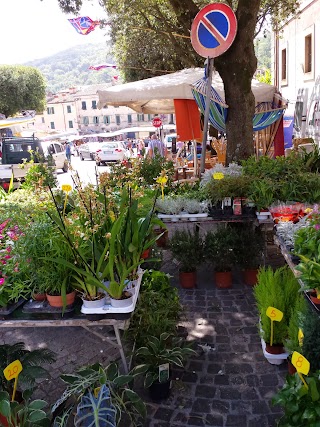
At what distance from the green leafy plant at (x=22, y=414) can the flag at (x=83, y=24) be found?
12.0m

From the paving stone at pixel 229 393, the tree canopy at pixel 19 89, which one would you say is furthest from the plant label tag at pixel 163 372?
the tree canopy at pixel 19 89

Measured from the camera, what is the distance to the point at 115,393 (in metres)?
2.38

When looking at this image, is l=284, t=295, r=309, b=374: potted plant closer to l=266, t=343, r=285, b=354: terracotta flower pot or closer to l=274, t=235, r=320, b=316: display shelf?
l=274, t=235, r=320, b=316: display shelf

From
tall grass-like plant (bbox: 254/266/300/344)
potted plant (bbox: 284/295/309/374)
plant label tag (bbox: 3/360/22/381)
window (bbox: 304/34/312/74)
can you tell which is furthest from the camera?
window (bbox: 304/34/312/74)

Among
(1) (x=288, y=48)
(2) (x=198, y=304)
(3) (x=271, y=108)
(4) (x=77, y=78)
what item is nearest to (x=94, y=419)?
(2) (x=198, y=304)

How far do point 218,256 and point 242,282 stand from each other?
0.51 m

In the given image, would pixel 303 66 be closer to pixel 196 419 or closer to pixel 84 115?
pixel 196 419

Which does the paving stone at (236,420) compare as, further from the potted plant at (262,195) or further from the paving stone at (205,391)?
the potted plant at (262,195)

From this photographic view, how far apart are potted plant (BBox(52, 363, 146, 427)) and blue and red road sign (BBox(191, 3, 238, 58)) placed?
4018mm

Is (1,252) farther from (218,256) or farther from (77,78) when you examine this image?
(77,78)

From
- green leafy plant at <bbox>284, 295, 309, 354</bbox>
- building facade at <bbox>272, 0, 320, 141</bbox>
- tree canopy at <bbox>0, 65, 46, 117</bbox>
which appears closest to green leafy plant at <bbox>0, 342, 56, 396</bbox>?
green leafy plant at <bbox>284, 295, 309, 354</bbox>

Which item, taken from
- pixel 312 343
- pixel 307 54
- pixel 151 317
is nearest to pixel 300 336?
pixel 312 343

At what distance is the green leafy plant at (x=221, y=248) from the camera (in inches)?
178

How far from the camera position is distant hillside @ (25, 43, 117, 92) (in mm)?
151250
